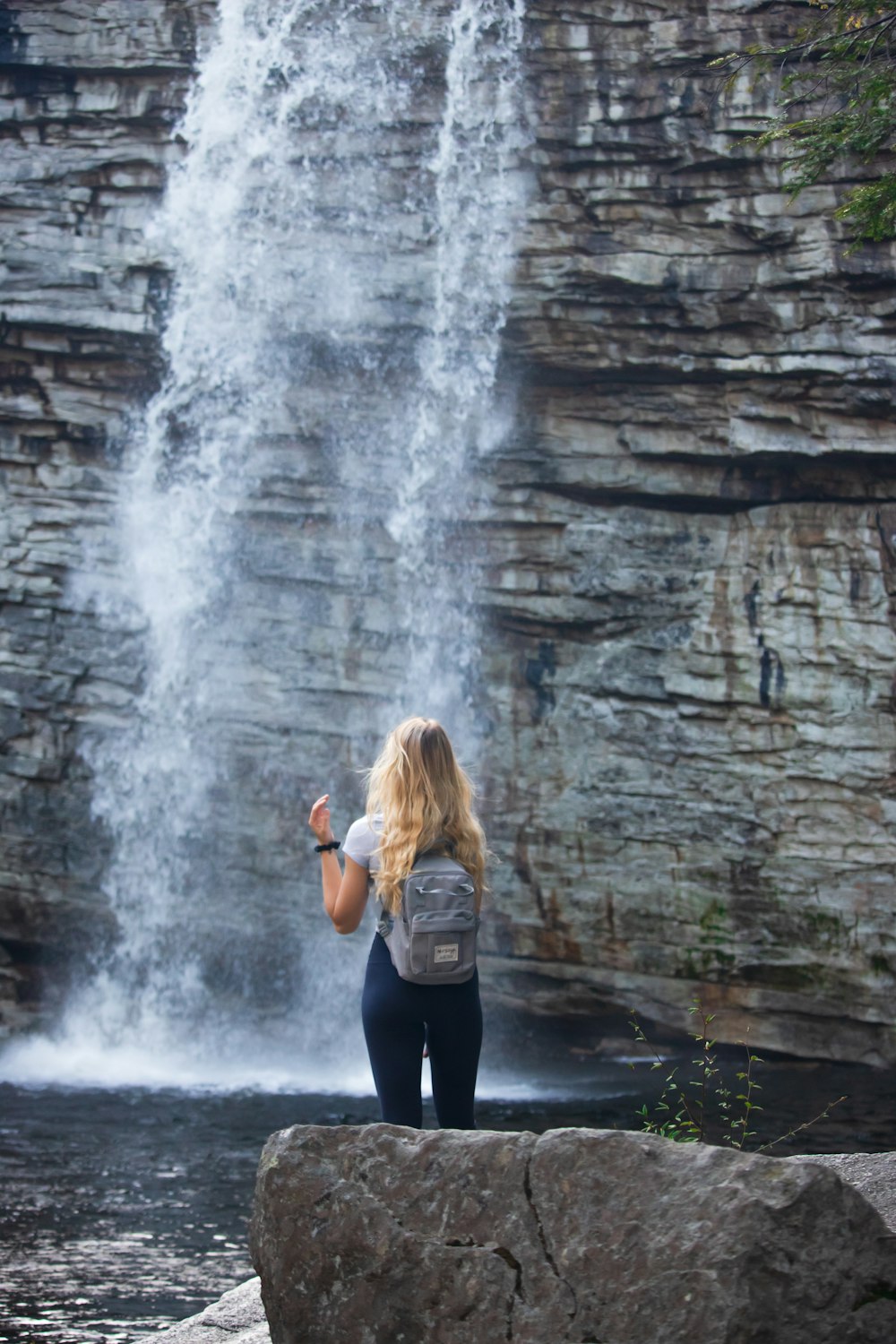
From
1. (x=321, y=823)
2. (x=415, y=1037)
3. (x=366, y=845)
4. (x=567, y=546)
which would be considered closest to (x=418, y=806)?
(x=366, y=845)

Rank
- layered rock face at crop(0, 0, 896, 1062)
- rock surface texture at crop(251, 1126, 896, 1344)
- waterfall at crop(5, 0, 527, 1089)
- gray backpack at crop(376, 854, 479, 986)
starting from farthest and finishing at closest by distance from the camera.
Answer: waterfall at crop(5, 0, 527, 1089)
layered rock face at crop(0, 0, 896, 1062)
gray backpack at crop(376, 854, 479, 986)
rock surface texture at crop(251, 1126, 896, 1344)

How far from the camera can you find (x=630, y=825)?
13547 mm

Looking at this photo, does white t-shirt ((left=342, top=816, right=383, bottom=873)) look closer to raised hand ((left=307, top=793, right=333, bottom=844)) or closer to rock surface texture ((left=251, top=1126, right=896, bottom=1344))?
raised hand ((left=307, top=793, right=333, bottom=844))

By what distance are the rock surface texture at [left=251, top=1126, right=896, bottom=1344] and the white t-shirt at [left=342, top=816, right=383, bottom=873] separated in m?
0.78

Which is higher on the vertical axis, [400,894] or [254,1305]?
[400,894]

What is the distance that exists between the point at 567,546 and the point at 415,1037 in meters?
10.6

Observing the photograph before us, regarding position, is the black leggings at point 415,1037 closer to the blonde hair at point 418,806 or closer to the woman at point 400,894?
the woman at point 400,894

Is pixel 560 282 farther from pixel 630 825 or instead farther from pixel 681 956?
pixel 681 956

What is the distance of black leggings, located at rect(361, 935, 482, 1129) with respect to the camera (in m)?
3.82

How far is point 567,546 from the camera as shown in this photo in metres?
14.0

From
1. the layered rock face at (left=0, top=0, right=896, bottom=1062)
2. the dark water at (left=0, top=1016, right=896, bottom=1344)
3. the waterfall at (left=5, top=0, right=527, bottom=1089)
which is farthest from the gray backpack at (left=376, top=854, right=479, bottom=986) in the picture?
the waterfall at (left=5, top=0, right=527, bottom=1089)

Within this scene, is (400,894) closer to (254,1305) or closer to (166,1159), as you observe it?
(254,1305)

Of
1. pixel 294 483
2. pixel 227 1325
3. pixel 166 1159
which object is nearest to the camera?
pixel 227 1325

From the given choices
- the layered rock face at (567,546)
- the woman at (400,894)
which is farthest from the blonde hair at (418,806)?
the layered rock face at (567,546)
